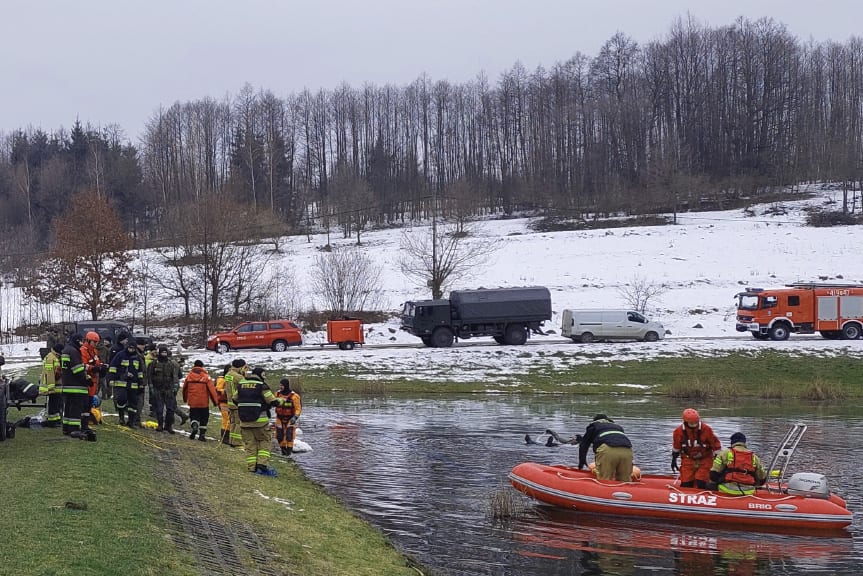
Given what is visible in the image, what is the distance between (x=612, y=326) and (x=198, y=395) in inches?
1176

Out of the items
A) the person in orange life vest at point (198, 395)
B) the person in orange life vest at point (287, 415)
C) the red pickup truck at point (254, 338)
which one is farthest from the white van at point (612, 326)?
the person in orange life vest at point (198, 395)

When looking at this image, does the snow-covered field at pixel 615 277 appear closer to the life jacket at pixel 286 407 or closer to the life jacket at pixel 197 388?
the life jacket at pixel 286 407

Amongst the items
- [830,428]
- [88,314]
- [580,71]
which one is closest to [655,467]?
[830,428]

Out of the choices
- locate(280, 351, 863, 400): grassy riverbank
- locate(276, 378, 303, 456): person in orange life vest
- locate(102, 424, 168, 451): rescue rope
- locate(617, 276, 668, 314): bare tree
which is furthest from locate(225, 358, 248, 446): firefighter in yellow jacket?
locate(617, 276, 668, 314): bare tree

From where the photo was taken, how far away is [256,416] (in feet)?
49.9

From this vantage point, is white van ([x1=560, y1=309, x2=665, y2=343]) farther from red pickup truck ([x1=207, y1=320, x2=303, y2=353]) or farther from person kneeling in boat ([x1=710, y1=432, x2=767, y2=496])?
person kneeling in boat ([x1=710, y1=432, x2=767, y2=496])

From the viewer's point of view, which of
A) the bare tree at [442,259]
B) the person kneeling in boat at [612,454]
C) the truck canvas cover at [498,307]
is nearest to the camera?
the person kneeling in boat at [612,454]

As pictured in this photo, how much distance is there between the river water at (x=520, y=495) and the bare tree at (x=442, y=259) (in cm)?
2414

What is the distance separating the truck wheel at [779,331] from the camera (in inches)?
1681

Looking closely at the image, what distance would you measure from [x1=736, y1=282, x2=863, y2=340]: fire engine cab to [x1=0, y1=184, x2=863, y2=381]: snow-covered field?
87cm

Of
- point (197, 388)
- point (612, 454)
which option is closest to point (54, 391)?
point (197, 388)

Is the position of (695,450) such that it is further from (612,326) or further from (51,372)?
(612,326)

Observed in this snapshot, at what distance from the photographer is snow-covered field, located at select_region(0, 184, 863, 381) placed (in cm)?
3881

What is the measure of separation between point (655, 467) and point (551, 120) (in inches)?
3225
